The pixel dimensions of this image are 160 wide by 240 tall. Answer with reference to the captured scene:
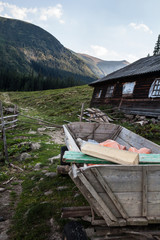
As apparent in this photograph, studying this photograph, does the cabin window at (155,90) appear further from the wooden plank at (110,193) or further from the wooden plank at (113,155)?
the wooden plank at (110,193)

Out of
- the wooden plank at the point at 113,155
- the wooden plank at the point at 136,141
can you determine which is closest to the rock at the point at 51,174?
the wooden plank at the point at 136,141

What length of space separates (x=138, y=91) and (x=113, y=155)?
41.5 feet

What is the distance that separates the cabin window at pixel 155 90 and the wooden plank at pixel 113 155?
11.1m

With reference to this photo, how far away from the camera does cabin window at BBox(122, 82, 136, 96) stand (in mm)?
14074

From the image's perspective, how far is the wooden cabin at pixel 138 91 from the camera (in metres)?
11.8

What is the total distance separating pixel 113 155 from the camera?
6.76ft

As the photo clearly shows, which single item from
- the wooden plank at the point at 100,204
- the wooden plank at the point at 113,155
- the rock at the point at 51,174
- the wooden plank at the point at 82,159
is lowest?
the rock at the point at 51,174

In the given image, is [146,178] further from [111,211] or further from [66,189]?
[66,189]

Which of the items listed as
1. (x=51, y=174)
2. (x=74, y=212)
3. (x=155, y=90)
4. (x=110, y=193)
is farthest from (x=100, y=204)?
(x=155, y=90)

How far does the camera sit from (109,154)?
208 centimetres

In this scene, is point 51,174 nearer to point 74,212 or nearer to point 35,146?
point 74,212

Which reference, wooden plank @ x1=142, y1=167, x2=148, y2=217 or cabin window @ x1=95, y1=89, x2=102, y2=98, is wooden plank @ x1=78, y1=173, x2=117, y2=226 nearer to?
wooden plank @ x1=142, y1=167, x2=148, y2=217

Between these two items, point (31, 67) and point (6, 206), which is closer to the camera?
point (6, 206)

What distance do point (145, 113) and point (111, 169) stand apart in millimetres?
11675
